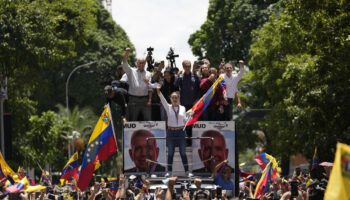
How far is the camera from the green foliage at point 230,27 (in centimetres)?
4728

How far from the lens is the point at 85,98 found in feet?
192

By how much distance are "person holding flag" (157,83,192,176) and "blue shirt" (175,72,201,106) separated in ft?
3.59

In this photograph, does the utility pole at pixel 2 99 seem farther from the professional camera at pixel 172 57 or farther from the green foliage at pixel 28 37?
the professional camera at pixel 172 57

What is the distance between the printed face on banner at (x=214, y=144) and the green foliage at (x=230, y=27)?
3058cm

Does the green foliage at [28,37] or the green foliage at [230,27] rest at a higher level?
the green foliage at [230,27]

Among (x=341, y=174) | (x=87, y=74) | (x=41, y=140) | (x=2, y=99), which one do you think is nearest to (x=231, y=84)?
(x=341, y=174)

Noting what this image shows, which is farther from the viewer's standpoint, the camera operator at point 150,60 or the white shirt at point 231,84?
the camera operator at point 150,60

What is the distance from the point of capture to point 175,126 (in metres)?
15.2

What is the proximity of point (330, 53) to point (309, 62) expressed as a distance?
10.6ft

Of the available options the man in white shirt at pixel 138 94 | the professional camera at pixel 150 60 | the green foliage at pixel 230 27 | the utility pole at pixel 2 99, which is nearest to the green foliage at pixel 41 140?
the utility pole at pixel 2 99

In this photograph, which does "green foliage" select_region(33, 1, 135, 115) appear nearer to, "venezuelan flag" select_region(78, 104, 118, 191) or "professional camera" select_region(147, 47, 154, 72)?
"professional camera" select_region(147, 47, 154, 72)

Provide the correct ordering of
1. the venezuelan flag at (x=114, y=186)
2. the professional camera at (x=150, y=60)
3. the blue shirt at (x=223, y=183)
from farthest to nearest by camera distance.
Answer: the professional camera at (x=150, y=60) < the blue shirt at (x=223, y=183) < the venezuelan flag at (x=114, y=186)

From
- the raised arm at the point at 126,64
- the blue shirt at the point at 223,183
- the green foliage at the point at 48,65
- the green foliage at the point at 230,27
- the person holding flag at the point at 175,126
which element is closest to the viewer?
the person holding flag at the point at 175,126

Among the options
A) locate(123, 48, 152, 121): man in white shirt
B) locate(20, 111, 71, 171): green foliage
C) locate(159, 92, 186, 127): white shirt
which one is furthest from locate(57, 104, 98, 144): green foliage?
locate(159, 92, 186, 127): white shirt
